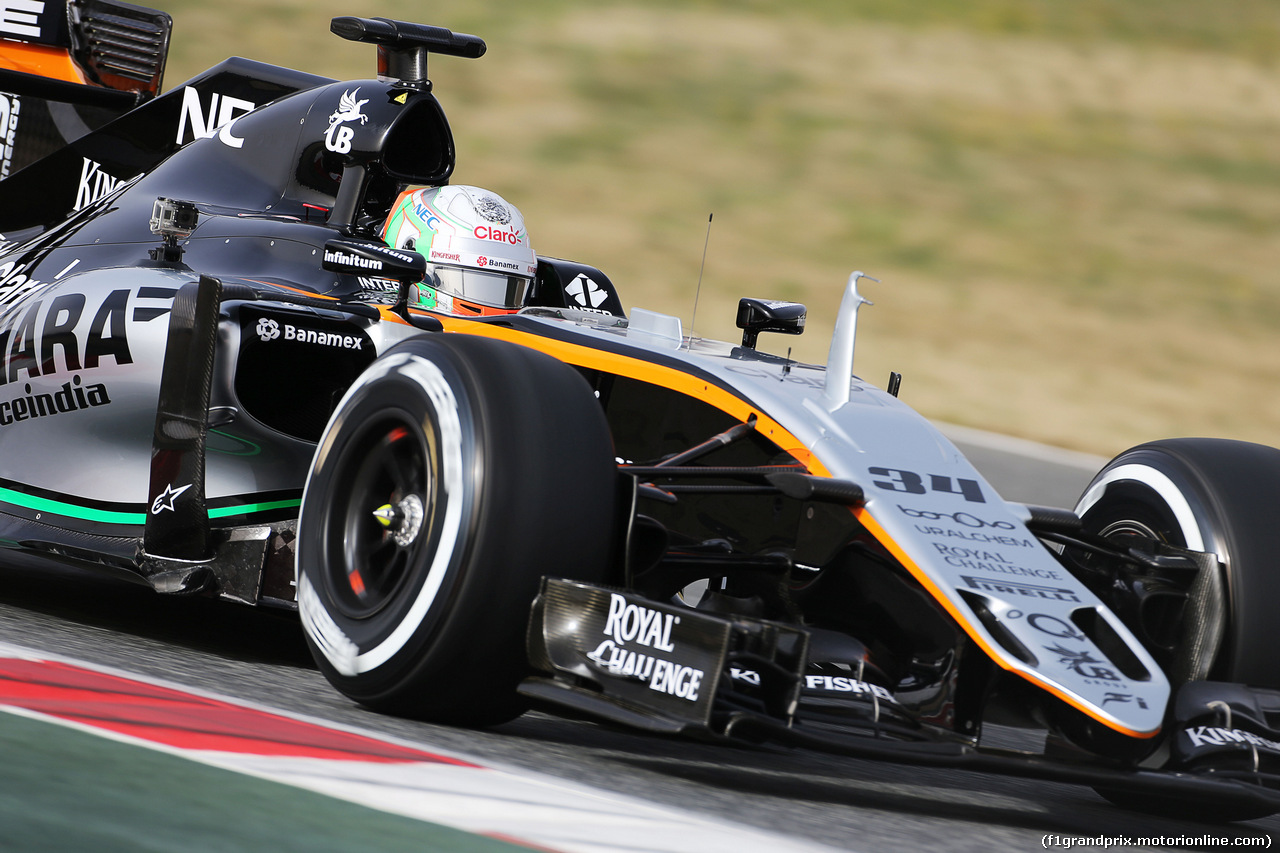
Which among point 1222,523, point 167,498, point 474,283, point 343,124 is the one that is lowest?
point 167,498

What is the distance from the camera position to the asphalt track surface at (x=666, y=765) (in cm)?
357

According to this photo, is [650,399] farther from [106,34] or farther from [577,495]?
[106,34]

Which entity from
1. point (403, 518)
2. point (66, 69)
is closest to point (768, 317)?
point (403, 518)

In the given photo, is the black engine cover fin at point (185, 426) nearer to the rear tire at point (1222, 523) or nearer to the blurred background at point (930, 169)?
the rear tire at point (1222, 523)

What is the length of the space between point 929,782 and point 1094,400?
9.21m

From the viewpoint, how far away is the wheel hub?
3.88 meters

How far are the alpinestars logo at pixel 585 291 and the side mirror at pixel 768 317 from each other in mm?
909

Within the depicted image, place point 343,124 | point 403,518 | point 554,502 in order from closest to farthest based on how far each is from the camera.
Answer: point 554,502 → point 403,518 → point 343,124

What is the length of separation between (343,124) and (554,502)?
275 centimetres

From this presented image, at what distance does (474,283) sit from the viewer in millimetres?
5406

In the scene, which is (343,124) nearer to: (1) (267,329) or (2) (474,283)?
(2) (474,283)

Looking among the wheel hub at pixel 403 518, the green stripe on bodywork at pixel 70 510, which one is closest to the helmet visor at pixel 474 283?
the green stripe on bodywork at pixel 70 510

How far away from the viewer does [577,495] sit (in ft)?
12.0

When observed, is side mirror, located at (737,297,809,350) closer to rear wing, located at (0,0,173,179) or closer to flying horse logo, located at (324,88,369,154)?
→ flying horse logo, located at (324,88,369,154)
